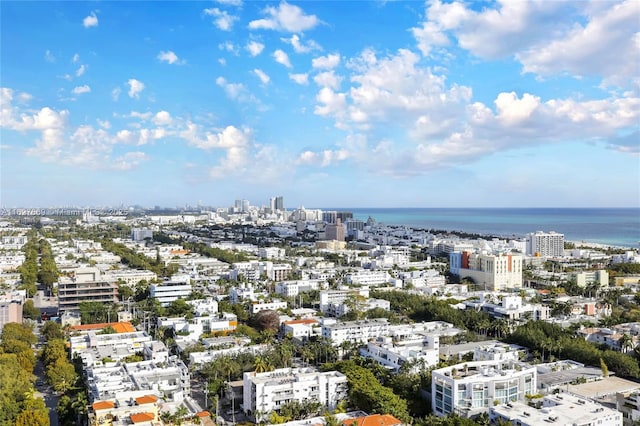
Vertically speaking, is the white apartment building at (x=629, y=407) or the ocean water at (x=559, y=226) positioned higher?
the ocean water at (x=559, y=226)

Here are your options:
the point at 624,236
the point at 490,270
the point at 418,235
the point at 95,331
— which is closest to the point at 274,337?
the point at 95,331

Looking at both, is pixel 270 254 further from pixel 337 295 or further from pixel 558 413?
pixel 558 413

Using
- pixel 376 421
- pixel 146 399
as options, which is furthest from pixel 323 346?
pixel 146 399

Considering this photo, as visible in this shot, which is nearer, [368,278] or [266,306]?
[266,306]

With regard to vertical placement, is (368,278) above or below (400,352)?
below

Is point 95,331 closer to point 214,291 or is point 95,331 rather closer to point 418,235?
point 214,291

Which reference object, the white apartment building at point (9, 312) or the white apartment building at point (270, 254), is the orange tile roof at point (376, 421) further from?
the white apartment building at point (270, 254)


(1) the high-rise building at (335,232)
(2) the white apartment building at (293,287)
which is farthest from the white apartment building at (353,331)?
(1) the high-rise building at (335,232)
